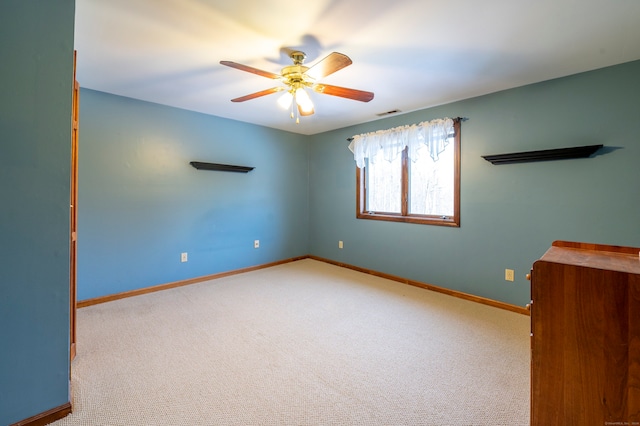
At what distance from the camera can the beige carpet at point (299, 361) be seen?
1.54m

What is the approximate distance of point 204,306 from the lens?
297cm

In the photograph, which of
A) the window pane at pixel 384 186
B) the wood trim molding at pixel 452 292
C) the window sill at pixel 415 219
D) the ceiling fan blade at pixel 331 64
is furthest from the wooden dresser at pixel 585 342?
the window pane at pixel 384 186

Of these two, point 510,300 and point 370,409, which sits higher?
point 510,300

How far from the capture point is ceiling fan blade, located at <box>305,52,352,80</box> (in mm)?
1730

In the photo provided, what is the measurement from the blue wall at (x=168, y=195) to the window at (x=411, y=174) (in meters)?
1.40

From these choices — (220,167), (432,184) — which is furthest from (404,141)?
(220,167)

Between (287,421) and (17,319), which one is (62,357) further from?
(287,421)

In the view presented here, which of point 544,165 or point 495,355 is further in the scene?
point 544,165

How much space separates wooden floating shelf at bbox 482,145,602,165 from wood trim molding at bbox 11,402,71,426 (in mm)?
3787

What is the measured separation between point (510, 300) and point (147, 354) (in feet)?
10.9

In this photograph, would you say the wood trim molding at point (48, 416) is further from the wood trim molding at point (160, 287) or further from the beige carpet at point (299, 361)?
the wood trim molding at point (160, 287)

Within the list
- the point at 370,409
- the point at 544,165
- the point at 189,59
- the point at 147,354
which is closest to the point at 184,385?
the point at 147,354

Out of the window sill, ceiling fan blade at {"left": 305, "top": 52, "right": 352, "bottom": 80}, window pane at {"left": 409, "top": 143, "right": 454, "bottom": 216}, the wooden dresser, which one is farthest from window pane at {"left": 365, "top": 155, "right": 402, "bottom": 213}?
the wooden dresser

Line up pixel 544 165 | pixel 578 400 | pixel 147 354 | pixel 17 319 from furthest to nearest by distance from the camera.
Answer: pixel 544 165 < pixel 147 354 < pixel 17 319 < pixel 578 400
